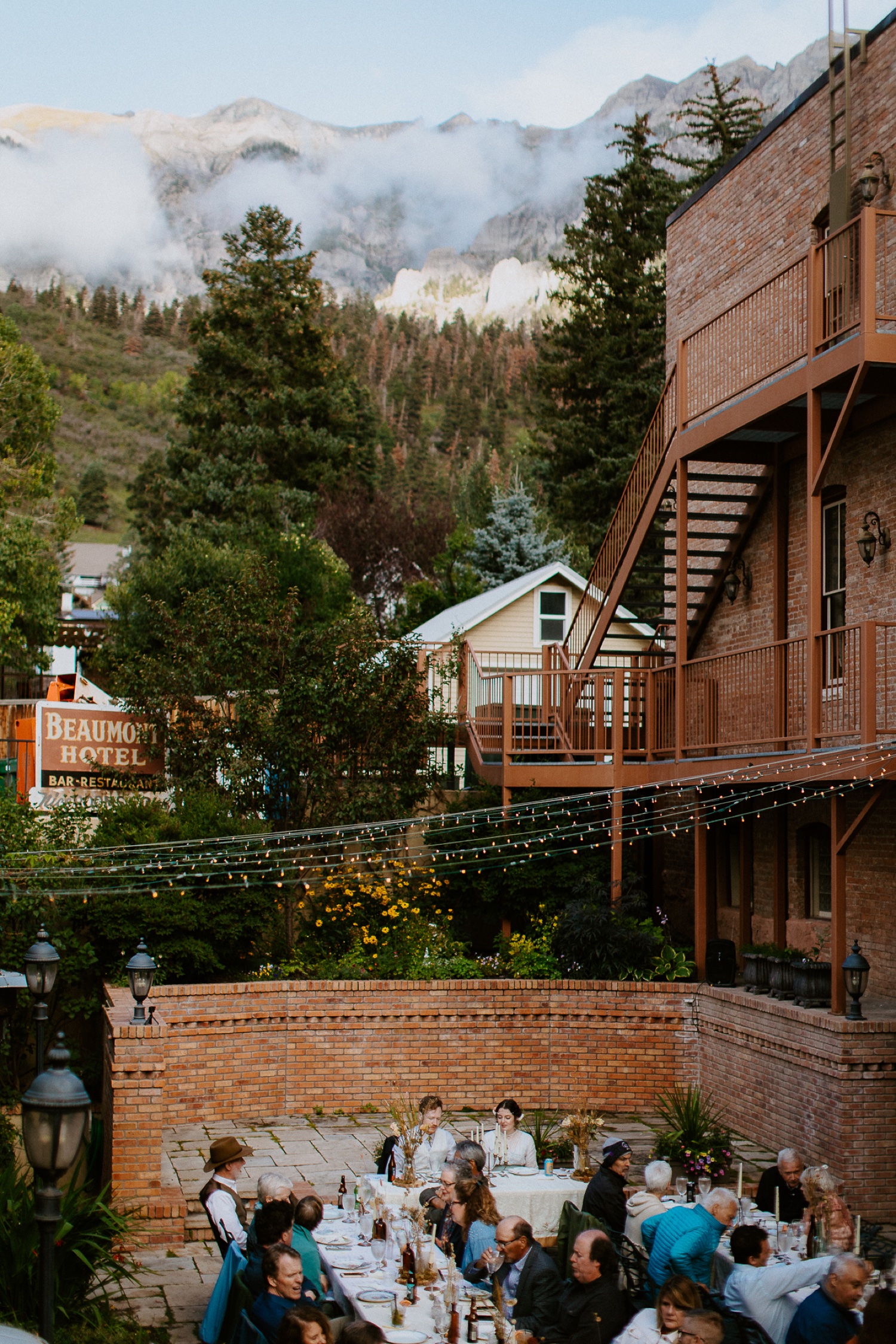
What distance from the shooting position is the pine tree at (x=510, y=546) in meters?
39.3

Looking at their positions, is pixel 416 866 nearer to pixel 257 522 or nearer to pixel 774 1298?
pixel 774 1298

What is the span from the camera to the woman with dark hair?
6.22 m

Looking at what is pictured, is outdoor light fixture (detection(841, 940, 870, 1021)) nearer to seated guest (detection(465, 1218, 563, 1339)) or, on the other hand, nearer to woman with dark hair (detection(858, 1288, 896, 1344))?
seated guest (detection(465, 1218, 563, 1339))

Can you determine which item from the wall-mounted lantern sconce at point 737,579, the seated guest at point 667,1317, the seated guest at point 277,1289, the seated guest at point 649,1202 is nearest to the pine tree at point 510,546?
the wall-mounted lantern sconce at point 737,579

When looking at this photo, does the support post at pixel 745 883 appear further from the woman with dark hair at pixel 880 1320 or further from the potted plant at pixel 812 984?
the woman with dark hair at pixel 880 1320

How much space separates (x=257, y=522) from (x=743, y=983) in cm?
2921

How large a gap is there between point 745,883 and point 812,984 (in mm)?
4184

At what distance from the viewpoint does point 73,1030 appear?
1575cm

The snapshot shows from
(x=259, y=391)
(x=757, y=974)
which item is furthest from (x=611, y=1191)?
(x=259, y=391)

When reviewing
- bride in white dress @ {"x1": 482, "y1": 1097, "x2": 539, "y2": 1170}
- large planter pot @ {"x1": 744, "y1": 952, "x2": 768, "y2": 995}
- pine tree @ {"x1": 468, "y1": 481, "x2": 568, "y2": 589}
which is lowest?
bride in white dress @ {"x1": 482, "y1": 1097, "x2": 539, "y2": 1170}

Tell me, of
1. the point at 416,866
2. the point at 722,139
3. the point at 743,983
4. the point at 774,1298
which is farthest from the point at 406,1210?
the point at 722,139

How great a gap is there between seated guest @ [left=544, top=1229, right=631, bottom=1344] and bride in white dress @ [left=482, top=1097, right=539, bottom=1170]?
330cm

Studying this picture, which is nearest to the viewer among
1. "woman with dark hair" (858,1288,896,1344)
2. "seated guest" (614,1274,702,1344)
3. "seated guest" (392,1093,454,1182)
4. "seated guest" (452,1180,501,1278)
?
"woman with dark hair" (858,1288,896,1344)

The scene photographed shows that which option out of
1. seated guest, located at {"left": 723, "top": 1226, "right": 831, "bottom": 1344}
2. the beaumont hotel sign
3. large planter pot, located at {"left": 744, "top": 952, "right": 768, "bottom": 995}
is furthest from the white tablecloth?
the beaumont hotel sign
